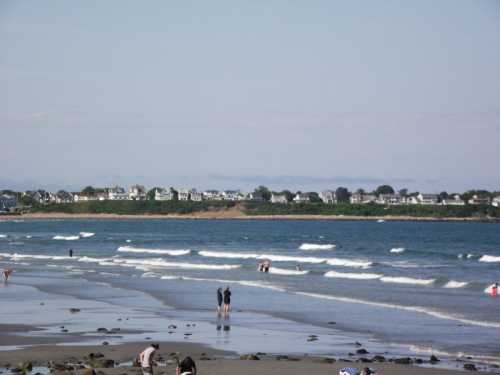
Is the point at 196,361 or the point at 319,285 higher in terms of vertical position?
the point at 196,361

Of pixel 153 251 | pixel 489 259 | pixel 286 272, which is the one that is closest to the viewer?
pixel 286 272

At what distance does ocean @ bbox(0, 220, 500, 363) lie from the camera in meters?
30.9

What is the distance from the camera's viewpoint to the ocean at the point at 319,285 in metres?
30.9

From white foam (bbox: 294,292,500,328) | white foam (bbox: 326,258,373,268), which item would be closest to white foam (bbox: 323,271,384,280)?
white foam (bbox: 326,258,373,268)

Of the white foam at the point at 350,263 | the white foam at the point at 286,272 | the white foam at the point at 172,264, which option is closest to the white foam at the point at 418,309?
the white foam at the point at 286,272

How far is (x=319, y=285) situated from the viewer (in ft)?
164

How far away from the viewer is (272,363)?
24.0 m

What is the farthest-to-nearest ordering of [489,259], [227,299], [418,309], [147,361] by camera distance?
[489,259] → [418,309] → [227,299] → [147,361]

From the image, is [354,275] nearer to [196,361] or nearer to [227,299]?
[227,299]

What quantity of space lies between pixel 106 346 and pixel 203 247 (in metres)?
71.9

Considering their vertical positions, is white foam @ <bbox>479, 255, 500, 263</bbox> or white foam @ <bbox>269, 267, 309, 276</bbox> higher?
white foam @ <bbox>479, 255, 500, 263</bbox>

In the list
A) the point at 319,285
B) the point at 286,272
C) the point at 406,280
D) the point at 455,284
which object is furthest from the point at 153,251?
the point at 455,284

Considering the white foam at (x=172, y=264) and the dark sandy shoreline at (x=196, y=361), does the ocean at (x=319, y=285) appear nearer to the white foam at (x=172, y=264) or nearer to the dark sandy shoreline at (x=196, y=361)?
the white foam at (x=172, y=264)

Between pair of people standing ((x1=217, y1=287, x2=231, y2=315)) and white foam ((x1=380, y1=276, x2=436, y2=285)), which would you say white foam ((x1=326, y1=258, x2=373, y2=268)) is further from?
pair of people standing ((x1=217, y1=287, x2=231, y2=315))
